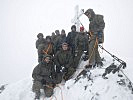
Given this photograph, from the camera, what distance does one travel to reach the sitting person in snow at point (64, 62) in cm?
1373

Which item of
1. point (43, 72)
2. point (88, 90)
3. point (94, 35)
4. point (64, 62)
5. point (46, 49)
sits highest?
point (94, 35)

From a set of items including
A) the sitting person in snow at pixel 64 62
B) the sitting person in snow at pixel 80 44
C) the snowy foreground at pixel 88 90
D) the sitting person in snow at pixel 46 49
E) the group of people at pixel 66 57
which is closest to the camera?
the snowy foreground at pixel 88 90

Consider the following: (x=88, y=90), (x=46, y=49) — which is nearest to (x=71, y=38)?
(x=46, y=49)

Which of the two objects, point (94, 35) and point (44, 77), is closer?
point (44, 77)

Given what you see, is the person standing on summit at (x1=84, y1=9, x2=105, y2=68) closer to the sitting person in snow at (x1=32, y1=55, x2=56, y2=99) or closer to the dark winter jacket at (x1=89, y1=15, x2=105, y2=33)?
the dark winter jacket at (x1=89, y1=15, x2=105, y2=33)

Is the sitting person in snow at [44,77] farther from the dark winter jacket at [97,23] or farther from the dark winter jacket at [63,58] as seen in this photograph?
the dark winter jacket at [97,23]

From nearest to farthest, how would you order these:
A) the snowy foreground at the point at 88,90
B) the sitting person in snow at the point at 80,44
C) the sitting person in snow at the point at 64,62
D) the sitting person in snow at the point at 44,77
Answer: the snowy foreground at the point at 88,90 < the sitting person in snow at the point at 44,77 < the sitting person in snow at the point at 64,62 < the sitting person in snow at the point at 80,44

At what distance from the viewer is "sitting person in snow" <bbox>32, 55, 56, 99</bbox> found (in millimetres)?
13195

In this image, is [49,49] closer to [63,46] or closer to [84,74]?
[63,46]

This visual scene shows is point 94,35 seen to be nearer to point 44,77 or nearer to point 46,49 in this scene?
point 46,49

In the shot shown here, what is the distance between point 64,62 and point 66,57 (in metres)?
0.26

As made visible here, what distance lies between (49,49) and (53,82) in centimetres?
209

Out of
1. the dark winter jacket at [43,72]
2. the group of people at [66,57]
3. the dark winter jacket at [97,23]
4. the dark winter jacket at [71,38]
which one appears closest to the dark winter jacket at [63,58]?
the group of people at [66,57]

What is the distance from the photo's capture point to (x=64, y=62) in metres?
13.9
